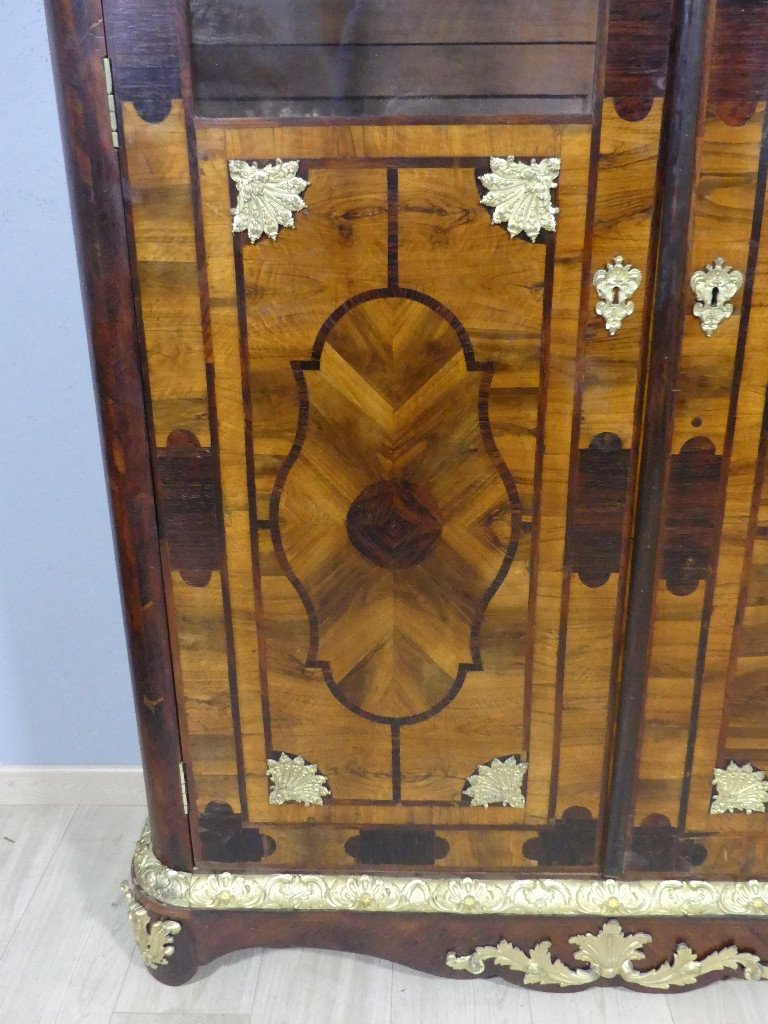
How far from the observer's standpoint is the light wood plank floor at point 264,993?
1.30 m

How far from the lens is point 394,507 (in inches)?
43.8

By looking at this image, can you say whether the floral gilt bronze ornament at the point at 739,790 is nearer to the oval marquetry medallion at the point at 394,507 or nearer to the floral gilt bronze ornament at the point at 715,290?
the oval marquetry medallion at the point at 394,507

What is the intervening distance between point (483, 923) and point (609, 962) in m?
0.19

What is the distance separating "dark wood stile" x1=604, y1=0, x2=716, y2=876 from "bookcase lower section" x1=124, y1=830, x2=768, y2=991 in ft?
0.30

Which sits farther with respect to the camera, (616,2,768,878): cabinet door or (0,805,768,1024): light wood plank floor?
(0,805,768,1024): light wood plank floor

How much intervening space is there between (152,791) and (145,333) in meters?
0.64

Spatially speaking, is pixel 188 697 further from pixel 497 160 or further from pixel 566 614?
pixel 497 160

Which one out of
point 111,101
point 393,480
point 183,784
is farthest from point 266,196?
point 183,784

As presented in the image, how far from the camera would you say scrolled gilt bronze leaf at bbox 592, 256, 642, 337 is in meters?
1.00

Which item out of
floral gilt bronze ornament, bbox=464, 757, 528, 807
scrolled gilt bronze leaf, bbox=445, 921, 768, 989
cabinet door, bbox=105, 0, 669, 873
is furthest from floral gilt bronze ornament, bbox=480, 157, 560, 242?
scrolled gilt bronze leaf, bbox=445, 921, 768, 989

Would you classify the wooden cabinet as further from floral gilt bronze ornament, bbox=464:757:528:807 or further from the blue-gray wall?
the blue-gray wall

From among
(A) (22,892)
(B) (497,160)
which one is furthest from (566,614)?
(A) (22,892)

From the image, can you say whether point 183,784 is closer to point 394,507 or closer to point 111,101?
point 394,507

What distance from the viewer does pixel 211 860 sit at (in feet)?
4.25
